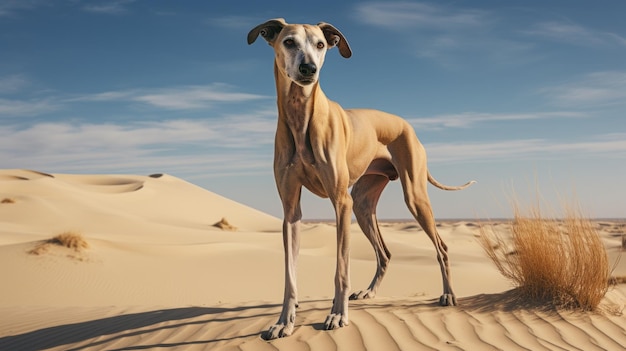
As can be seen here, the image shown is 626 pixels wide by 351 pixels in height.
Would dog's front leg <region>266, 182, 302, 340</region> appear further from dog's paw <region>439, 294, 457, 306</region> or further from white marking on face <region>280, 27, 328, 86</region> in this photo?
dog's paw <region>439, 294, 457, 306</region>

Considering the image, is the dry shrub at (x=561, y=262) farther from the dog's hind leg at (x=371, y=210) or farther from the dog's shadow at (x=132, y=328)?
the dog's shadow at (x=132, y=328)

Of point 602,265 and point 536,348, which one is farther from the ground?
point 602,265

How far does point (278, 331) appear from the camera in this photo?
16.3ft

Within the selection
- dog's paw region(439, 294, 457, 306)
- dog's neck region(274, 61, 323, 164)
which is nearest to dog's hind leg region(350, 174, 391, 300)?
dog's paw region(439, 294, 457, 306)

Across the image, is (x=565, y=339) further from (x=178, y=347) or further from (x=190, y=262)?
(x=190, y=262)

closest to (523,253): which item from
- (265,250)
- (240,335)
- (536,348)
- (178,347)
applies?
(536,348)

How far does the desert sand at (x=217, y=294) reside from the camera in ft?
16.9

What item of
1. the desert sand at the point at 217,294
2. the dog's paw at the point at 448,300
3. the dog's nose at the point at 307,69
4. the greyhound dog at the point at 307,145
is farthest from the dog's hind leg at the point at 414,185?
the dog's nose at the point at 307,69

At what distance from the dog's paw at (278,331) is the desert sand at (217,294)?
6 centimetres

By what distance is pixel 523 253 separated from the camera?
6.00m

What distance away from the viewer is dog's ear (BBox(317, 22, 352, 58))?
511 cm

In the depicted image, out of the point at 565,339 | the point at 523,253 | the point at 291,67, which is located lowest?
the point at 565,339

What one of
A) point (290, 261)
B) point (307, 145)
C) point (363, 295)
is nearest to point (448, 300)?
point (363, 295)

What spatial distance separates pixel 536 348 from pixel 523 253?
1330 mm
